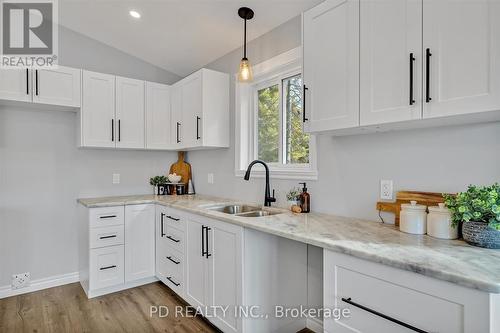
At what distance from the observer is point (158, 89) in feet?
11.0

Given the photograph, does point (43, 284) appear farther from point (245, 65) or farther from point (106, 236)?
point (245, 65)

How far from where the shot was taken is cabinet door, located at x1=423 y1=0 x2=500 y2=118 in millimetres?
1068

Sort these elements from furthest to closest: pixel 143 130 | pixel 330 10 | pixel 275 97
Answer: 1. pixel 143 130
2. pixel 275 97
3. pixel 330 10

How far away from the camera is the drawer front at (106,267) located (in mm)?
2654

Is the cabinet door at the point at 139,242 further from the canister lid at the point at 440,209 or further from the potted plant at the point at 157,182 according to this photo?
the canister lid at the point at 440,209

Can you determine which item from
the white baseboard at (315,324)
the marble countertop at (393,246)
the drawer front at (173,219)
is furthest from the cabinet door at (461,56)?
the drawer front at (173,219)

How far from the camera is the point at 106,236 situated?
271 centimetres

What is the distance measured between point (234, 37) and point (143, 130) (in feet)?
4.66

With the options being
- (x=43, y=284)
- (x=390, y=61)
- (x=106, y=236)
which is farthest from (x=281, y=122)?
(x=43, y=284)

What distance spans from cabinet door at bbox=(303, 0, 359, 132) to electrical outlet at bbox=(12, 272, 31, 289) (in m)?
3.05

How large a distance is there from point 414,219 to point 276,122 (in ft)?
4.93

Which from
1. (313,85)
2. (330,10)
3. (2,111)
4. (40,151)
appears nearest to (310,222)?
(313,85)

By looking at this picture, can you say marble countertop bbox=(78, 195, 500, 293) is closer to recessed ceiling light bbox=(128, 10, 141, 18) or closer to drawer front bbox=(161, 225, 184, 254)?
drawer front bbox=(161, 225, 184, 254)

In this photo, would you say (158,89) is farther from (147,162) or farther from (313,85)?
(313,85)
